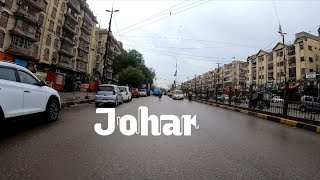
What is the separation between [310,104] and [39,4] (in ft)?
134

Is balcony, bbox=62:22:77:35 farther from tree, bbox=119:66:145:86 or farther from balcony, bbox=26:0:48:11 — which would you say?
tree, bbox=119:66:145:86

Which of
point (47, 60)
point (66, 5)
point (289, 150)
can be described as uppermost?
point (66, 5)

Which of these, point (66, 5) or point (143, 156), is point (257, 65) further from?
point (143, 156)

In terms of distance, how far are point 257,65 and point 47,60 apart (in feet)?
Result: 201

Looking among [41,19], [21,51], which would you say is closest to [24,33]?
[21,51]

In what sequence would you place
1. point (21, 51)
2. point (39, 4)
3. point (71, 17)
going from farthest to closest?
1. point (71, 17)
2. point (39, 4)
3. point (21, 51)

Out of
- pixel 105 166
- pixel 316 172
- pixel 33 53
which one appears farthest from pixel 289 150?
pixel 33 53

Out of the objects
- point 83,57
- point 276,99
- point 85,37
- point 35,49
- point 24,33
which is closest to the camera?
point 276,99

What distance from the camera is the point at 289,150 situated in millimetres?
5762

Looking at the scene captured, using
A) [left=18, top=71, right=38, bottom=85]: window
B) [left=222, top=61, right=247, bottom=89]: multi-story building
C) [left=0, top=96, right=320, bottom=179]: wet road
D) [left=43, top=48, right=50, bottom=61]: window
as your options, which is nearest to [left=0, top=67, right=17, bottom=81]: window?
[left=18, top=71, right=38, bottom=85]: window

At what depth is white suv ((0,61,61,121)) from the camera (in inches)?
249

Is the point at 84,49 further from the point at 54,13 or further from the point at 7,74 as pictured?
the point at 7,74

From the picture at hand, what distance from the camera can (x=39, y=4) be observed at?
133 feet

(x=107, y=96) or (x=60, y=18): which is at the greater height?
(x=60, y=18)
